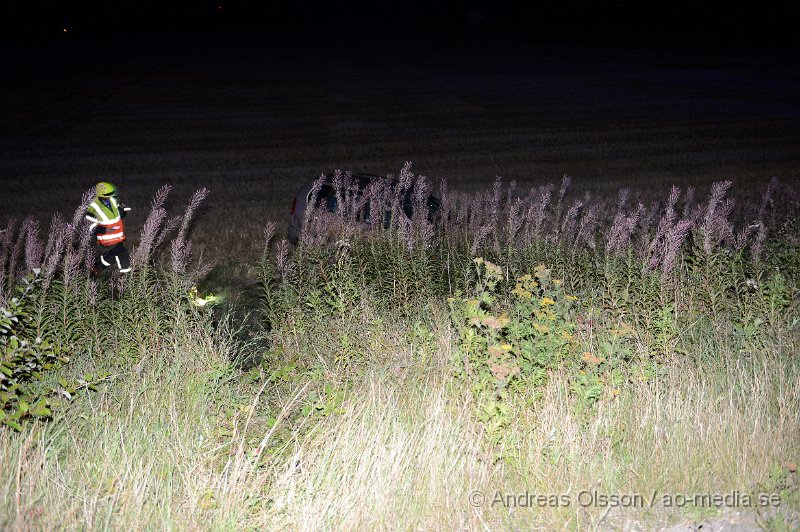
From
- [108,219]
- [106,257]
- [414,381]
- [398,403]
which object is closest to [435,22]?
[106,257]

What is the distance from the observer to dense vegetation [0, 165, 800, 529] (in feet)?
17.4

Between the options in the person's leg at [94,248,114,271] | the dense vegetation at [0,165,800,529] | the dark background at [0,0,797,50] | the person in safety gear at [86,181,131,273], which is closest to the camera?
the dense vegetation at [0,165,800,529]

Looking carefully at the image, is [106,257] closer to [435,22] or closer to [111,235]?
[111,235]

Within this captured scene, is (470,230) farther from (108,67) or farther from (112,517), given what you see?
(108,67)

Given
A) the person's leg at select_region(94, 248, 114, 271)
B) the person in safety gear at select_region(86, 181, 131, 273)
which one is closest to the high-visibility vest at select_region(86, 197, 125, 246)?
the person in safety gear at select_region(86, 181, 131, 273)

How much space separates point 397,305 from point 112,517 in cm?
494

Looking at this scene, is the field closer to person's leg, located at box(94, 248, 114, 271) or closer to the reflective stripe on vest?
person's leg, located at box(94, 248, 114, 271)

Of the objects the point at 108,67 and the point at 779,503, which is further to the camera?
the point at 108,67

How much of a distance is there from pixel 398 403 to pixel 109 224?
26.6 ft

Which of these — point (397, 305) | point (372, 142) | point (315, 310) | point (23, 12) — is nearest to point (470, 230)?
point (397, 305)

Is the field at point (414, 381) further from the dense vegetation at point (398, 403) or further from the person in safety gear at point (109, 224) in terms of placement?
the person in safety gear at point (109, 224)

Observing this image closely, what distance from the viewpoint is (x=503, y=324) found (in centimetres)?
677

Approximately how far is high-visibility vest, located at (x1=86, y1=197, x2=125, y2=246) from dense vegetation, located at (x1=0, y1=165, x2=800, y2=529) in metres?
4.34

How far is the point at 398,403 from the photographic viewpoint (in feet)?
21.7
